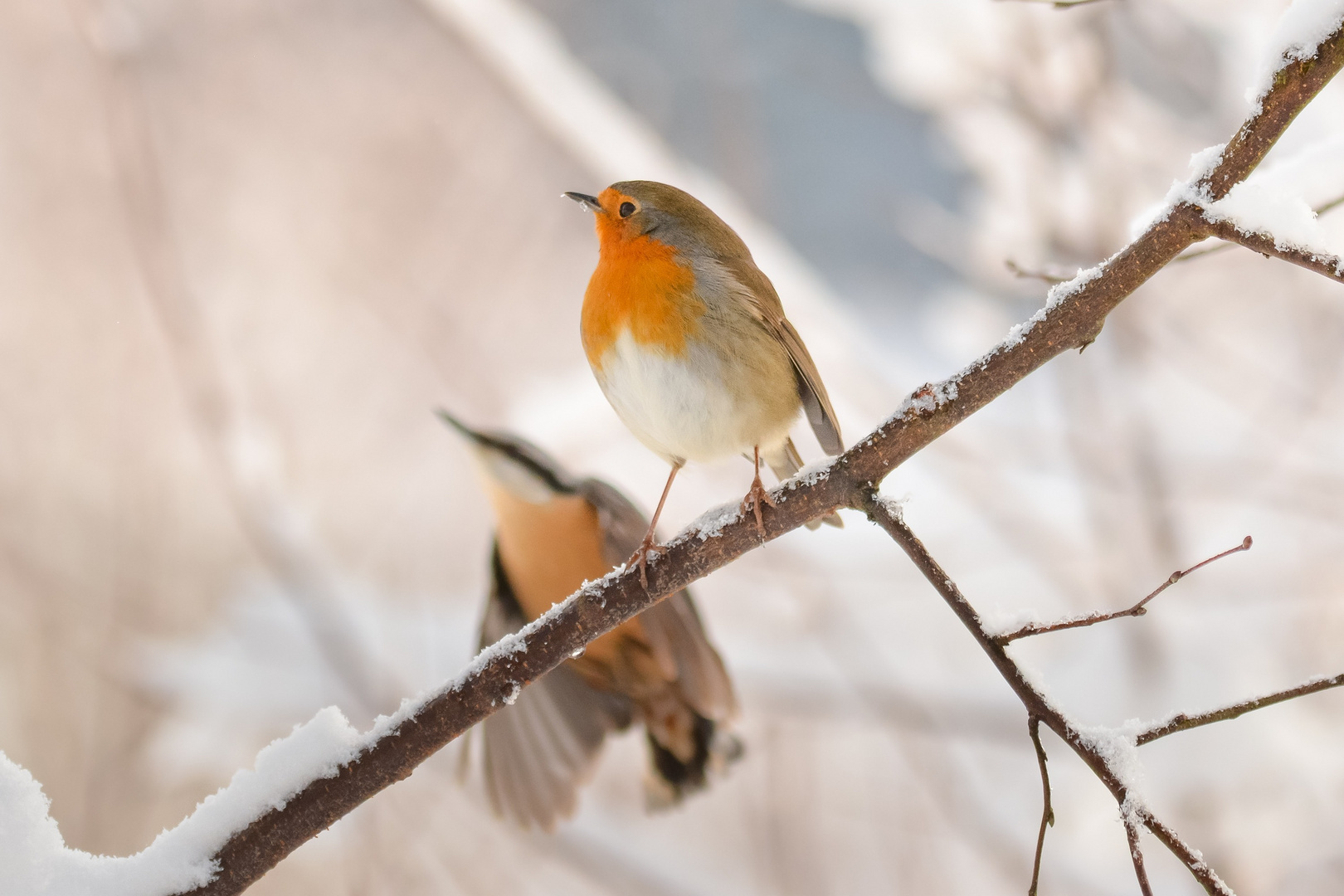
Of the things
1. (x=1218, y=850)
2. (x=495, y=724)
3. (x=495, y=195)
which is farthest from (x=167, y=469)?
(x=1218, y=850)

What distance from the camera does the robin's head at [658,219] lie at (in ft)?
5.09

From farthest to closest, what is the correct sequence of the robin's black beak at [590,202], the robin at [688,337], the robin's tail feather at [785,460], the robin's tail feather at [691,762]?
the robin's tail feather at [691,762], the robin's tail feather at [785,460], the robin's black beak at [590,202], the robin at [688,337]

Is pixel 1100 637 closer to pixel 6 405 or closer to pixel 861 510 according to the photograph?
pixel 861 510

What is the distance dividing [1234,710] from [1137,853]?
5.7 inches

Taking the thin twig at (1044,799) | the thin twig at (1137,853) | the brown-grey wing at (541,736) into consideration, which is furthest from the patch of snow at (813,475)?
the brown-grey wing at (541,736)

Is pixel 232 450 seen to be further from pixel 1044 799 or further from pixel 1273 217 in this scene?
pixel 1273 217

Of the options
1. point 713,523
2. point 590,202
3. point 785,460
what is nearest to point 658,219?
point 590,202

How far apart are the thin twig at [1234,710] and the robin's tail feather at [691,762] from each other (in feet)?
4.80

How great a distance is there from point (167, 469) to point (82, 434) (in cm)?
39

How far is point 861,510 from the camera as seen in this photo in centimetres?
99

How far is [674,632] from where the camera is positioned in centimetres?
187

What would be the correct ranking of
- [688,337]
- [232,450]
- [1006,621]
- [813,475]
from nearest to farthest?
[1006,621], [813,475], [688,337], [232,450]

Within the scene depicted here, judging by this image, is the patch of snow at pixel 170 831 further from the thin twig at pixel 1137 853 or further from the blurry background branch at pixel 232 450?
the blurry background branch at pixel 232 450

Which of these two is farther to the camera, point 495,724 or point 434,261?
point 434,261
